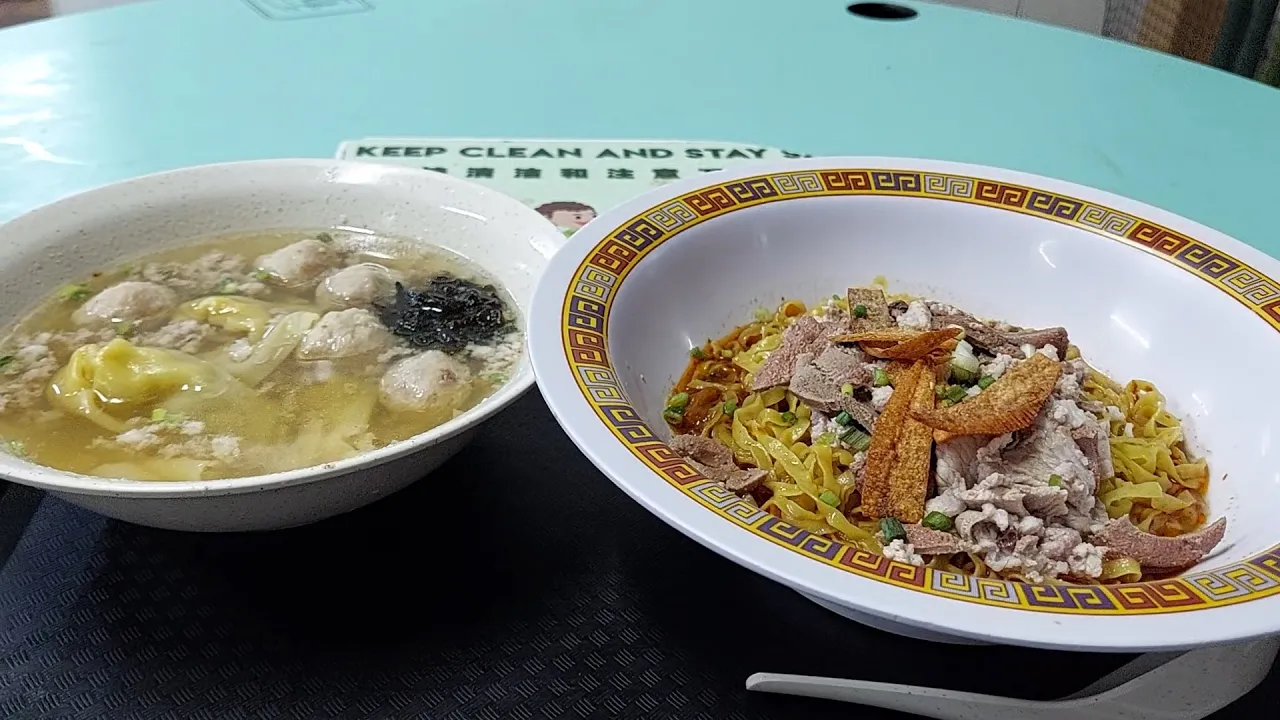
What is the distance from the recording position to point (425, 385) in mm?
1310

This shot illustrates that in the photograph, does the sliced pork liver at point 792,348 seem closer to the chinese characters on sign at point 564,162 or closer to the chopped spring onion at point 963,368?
the chopped spring onion at point 963,368

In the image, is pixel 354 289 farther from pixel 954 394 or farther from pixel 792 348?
pixel 954 394

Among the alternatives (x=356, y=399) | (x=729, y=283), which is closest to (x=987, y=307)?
(x=729, y=283)

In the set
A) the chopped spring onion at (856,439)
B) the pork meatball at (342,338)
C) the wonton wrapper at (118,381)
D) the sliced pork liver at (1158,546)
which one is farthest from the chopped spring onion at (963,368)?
the wonton wrapper at (118,381)

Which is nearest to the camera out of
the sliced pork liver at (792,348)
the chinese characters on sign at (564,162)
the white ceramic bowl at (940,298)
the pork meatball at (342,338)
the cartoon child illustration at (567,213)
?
the white ceramic bowl at (940,298)

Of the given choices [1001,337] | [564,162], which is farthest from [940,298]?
[564,162]

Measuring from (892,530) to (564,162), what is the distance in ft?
4.42

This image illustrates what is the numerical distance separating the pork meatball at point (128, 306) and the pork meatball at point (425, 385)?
0.43 meters

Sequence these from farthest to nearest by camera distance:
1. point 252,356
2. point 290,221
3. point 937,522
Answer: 1. point 290,221
2. point 252,356
3. point 937,522

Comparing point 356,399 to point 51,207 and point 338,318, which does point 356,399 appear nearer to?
point 338,318

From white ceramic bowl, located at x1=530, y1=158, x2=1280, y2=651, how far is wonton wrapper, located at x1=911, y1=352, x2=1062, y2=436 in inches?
9.7

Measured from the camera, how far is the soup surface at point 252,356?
1.21 m

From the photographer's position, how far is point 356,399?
4.35 feet

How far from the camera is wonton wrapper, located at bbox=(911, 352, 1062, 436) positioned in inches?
43.1
